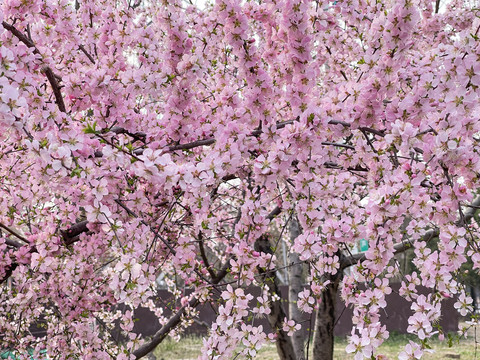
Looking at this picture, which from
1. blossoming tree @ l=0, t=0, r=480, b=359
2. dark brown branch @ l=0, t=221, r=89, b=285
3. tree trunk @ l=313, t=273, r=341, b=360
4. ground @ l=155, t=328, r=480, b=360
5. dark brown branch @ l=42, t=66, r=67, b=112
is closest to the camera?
blossoming tree @ l=0, t=0, r=480, b=359

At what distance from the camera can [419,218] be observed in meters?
2.38

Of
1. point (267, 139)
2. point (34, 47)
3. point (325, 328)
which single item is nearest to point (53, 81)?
point (34, 47)

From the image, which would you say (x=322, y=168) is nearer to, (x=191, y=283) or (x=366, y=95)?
(x=366, y=95)

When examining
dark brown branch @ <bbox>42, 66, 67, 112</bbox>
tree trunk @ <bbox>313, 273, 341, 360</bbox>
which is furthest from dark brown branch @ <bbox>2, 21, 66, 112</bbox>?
tree trunk @ <bbox>313, 273, 341, 360</bbox>

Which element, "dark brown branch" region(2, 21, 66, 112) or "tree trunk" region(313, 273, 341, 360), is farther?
"tree trunk" region(313, 273, 341, 360)

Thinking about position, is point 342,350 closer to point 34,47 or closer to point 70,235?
point 70,235

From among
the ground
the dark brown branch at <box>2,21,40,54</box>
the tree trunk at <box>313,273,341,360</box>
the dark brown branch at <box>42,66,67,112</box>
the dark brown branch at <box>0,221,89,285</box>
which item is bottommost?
the ground

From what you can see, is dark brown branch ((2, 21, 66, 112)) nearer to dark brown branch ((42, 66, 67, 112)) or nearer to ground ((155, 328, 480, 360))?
dark brown branch ((42, 66, 67, 112))

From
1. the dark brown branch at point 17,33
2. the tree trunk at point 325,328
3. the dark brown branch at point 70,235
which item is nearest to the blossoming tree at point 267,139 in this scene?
the dark brown branch at point 17,33

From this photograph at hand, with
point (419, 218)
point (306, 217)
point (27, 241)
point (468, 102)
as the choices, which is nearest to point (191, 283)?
point (27, 241)

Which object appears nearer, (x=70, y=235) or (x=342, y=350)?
(x=70, y=235)

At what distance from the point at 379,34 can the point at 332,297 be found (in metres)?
4.04

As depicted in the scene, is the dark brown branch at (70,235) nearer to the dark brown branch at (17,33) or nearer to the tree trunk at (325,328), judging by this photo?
the dark brown branch at (17,33)

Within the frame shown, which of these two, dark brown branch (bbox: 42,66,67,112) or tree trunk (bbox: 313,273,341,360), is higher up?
dark brown branch (bbox: 42,66,67,112)
